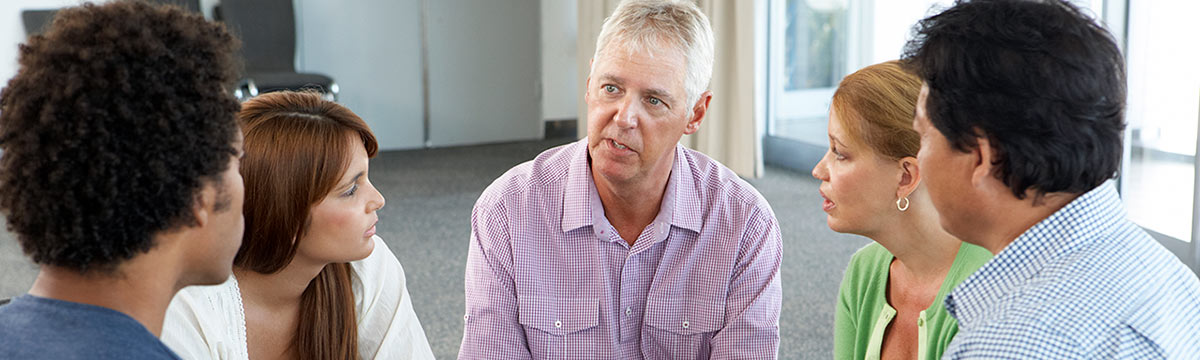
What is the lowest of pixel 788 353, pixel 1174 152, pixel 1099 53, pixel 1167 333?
pixel 788 353

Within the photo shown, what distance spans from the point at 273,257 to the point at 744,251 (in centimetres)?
78

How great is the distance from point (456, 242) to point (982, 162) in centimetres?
325

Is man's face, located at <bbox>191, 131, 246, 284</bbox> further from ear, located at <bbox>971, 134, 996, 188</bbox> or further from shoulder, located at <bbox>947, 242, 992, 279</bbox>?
shoulder, located at <bbox>947, 242, 992, 279</bbox>

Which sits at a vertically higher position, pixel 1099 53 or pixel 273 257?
pixel 1099 53

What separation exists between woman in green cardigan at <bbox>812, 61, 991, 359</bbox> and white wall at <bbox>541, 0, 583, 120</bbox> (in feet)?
16.4

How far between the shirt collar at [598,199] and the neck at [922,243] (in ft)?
1.12

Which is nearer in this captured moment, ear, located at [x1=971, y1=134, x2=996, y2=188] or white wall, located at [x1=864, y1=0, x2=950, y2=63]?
ear, located at [x1=971, y1=134, x2=996, y2=188]

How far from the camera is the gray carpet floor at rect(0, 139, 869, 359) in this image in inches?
122

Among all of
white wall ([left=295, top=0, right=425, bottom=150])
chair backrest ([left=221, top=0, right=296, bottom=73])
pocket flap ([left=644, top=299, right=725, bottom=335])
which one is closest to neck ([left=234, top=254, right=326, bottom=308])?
pocket flap ([left=644, top=299, right=725, bottom=335])

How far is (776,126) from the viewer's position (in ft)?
18.9

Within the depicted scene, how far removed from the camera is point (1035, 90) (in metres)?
0.97

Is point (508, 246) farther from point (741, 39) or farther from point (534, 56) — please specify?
point (534, 56)

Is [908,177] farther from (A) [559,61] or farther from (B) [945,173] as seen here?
(A) [559,61]

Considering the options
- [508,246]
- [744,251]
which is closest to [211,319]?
[508,246]
